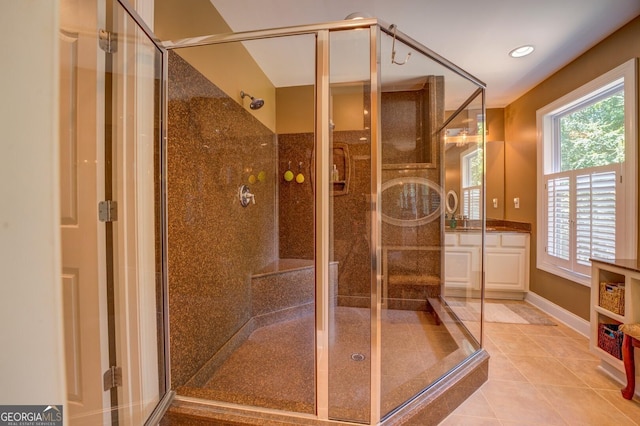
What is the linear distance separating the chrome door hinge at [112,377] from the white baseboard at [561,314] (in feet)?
11.3

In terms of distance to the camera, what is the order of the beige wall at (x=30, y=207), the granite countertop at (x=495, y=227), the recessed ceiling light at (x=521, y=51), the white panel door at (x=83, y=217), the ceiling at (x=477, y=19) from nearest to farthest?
1. the beige wall at (x=30, y=207)
2. the white panel door at (x=83, y=217)
3. the ceiling at (x=477, y=19)
4. the recessed ceiling light at (x=521, y=51)
5. the granite countertop at (x=495, y=227)

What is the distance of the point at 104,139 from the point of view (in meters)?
1.00

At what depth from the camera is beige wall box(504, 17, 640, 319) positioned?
1971mm

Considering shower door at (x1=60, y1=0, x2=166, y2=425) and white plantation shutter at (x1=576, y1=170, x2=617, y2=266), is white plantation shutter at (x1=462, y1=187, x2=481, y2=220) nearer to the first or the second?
white plantation shutter at (x1=576, y1=170, x2=617, y2=266)

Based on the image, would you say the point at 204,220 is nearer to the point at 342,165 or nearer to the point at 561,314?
the point at 342,165

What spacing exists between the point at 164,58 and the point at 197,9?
22.3 inches

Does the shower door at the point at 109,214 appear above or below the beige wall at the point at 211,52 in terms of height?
below

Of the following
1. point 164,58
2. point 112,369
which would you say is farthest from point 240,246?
point 164,58

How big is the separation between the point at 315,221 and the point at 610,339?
7.19 ft

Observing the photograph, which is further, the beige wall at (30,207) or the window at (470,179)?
the window at (470,179)

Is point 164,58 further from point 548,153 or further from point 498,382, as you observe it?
point 548,153

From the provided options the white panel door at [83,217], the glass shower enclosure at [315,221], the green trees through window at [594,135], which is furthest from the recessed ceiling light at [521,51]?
the white panel door at [83,217]

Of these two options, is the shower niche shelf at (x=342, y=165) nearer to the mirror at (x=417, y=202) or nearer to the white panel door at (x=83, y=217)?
the mirror at (x=417, y=202)

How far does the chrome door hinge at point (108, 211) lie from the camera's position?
A: 39.5 inches
